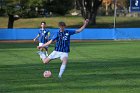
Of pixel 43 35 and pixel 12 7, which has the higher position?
pixel 43 35

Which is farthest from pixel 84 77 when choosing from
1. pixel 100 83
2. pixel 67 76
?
pixel 100 83

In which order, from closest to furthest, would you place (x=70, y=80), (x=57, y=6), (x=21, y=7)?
(x=70, y=80)
(x=21, y=7)
(x=57, y=6)

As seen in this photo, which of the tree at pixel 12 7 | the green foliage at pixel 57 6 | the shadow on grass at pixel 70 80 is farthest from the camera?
the green foliage at pixel 57 6

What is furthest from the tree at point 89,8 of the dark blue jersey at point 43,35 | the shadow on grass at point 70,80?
the shadow on grass at point 70,80

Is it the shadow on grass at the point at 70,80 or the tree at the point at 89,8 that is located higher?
the shadow on grass at the point at 70,80

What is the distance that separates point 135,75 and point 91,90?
4231 millimetres

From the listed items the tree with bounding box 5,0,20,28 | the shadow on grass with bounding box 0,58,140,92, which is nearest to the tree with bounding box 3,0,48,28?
the tree with bounding box 5,0,20,28

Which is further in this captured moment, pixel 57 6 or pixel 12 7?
pixel 57 6

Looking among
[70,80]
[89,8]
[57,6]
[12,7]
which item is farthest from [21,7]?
[70,80]

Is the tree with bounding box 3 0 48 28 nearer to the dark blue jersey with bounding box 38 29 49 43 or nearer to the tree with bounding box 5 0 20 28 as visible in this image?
the tree with bounding box 5 0 20 28

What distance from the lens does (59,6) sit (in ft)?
214

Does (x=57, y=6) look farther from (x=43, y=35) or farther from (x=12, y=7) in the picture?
(x=43, y=35)

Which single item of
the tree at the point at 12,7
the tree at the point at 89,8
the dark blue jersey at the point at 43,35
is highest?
the dark blue jersey at the point at 43,35

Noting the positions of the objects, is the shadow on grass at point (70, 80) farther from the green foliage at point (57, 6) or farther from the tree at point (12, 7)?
the green foliage at point (57, 6)
